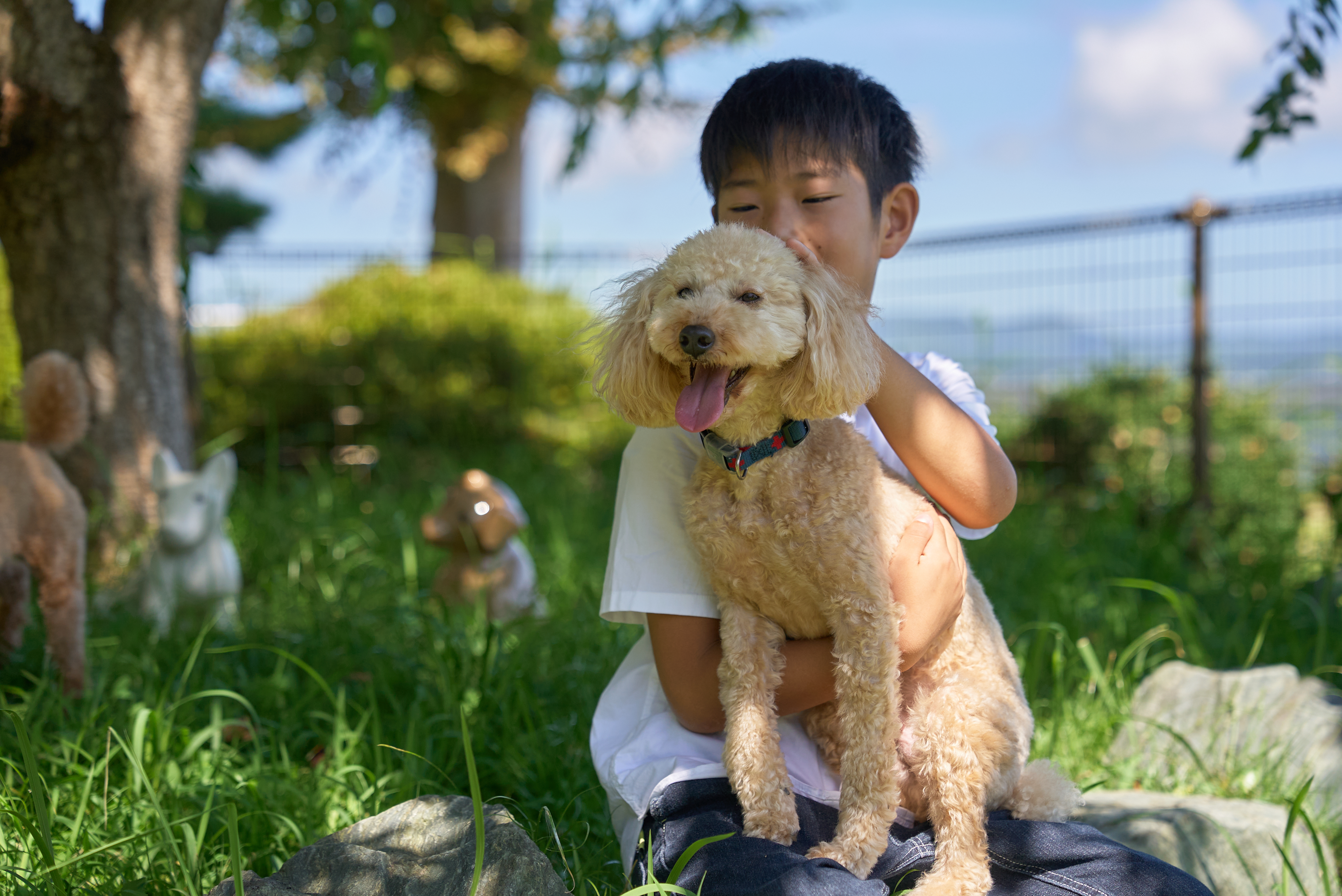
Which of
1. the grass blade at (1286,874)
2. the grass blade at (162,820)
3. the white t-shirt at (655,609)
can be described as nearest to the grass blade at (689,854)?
the white t-shirt at (655,609)

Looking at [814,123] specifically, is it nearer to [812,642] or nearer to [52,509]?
[812,642]

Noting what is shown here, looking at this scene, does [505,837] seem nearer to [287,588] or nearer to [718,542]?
[718,542]

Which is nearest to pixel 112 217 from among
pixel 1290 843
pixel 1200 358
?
pixel 1290 843

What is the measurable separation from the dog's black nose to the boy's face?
37 centimetres

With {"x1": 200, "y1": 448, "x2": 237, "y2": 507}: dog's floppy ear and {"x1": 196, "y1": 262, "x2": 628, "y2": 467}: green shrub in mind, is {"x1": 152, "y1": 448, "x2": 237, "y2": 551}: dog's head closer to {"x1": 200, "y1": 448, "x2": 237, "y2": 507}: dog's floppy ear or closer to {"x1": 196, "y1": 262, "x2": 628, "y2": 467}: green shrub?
{"x1": 200, "y1": 448, "x2": 237, "y2": 507}: dog's floppy ear

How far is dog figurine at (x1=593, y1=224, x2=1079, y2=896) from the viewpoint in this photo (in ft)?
4.59

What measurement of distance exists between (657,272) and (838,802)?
0.92m

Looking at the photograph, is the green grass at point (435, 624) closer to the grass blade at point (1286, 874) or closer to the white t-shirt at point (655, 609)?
the white t-shirt at point (655, 609)

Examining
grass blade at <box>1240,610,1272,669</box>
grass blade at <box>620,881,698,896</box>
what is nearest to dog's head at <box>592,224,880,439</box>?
grass blade at <box>620,881,698,896</box>

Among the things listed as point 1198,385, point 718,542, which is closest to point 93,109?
point 718,542

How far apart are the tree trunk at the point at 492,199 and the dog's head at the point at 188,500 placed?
610 centimetres

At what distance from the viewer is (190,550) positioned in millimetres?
3148

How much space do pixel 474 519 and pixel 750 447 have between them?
2.12 m

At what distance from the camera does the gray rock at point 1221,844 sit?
1.96 meters
